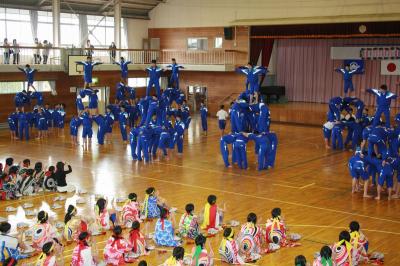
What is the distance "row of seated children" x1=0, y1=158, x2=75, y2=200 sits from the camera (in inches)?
517

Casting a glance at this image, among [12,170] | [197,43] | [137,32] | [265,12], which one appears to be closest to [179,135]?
[12,170]

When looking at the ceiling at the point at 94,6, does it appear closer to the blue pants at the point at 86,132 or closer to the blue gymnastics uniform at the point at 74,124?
the blue gymnastics uniform at the point at 74,124

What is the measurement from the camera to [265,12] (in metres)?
30.0

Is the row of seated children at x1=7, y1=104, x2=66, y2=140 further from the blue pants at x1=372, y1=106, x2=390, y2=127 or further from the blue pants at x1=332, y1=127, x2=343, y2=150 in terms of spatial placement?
the blue pants at x1=372, y1=106, x2=390, y2=127

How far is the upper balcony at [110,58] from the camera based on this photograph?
87.7 ft

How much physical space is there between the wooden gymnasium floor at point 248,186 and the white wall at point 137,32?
14.2m

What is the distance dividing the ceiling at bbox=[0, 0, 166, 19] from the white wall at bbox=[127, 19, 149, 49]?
33cm

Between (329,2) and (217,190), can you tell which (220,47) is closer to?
(329,2)

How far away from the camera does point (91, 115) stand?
21000 millimetres

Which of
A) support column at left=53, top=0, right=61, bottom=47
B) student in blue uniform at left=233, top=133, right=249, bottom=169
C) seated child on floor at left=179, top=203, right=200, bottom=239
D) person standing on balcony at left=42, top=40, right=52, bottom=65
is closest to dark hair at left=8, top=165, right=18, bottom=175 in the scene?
seated child on floor at left=179, top=203, right=200, bottom=239

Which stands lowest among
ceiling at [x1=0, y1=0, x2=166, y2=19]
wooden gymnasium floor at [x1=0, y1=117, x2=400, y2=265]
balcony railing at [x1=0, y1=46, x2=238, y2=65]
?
wooden gymnasium floor at [x1=0, y1=117, x2=400, y2=265]

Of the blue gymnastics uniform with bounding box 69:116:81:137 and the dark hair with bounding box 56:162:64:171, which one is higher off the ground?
the blue gymnastics uniform with bounding box 69:116:81:137

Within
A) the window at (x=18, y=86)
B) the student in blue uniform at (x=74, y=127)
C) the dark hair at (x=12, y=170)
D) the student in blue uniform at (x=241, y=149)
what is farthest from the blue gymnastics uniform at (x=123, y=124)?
the dark hair at (x=12, y=170)

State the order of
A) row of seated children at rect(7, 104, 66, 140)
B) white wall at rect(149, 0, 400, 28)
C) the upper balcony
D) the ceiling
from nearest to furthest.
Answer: row of seated children at rect(7, 104, 66, 140)
white wall at rect(149, 0, 400, 28)
the upper balcony
the ceiling
